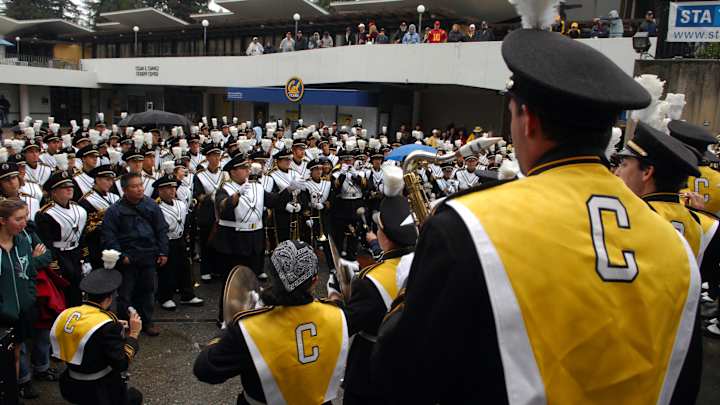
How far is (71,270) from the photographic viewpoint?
651cm

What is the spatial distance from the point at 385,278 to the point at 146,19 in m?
43.1

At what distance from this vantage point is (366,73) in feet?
79.7

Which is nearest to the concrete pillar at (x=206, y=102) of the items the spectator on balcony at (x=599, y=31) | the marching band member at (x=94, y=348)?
the spectator on balcony at (x=599, y=31)

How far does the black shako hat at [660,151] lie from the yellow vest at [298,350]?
2.29 meters

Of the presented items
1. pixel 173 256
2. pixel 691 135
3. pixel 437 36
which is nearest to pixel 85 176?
pixel 173 256

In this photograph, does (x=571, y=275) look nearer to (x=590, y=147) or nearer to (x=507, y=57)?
(x=590, y=147)

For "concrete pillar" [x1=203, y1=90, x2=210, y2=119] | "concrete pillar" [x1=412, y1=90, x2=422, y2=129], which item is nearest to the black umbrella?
"concrete pillar" [x1=412, y1=90, x2=422, y2=129]

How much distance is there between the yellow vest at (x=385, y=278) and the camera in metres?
3.55

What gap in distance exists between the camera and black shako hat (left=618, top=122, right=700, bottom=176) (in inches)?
136

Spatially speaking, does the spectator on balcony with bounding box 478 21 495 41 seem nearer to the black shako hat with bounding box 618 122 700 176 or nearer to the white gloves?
the white gloves

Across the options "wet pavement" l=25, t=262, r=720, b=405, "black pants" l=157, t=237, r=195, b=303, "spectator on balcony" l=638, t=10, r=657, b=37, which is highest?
"spectator on balcony" l=638, t=10, r=657, b=37

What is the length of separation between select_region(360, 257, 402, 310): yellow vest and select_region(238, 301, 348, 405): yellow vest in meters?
0.35

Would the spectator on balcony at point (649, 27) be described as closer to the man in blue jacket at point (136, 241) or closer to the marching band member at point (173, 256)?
the marching band member at point (173, 256)

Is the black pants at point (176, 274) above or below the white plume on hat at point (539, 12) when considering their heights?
below
